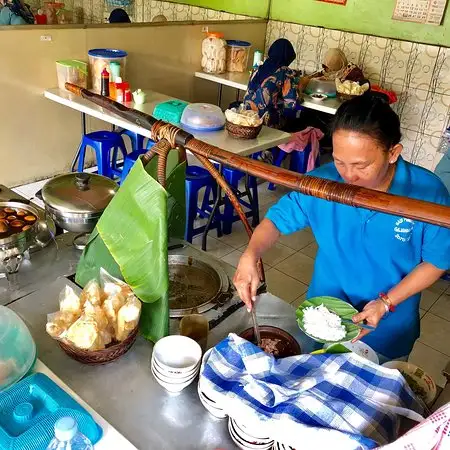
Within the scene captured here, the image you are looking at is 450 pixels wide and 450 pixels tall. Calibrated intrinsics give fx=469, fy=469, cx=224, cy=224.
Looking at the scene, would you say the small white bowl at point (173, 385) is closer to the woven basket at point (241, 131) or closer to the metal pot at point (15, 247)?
the metal pot at point (15, 247)

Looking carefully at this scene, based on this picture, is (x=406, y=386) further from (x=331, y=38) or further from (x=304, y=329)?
(x=331, y=38)

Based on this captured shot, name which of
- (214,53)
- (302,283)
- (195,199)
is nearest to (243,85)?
(214,53)

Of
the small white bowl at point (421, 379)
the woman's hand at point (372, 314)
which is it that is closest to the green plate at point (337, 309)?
the woman's hand at point (372, 314)

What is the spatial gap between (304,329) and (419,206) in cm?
69

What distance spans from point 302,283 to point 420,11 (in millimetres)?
3211

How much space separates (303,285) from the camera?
3.51 m

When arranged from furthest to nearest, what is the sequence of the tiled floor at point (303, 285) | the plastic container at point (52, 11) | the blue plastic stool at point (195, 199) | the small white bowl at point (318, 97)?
the plastic container at point (52, 11) → the small white bowl at point (318, 97) → the blue plastic stool at point (195, 199) → the tiled floor at point (303, 285)

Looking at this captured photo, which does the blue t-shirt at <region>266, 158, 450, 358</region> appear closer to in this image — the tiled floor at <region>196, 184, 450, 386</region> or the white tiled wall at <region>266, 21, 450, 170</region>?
the tiled floor at <region>196, 184, 450, 386</region>

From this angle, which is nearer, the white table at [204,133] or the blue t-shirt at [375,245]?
the blue t-shirt at [375,245]

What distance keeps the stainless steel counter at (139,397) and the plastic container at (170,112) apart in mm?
2450

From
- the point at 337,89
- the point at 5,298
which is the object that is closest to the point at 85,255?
the point at 5,298

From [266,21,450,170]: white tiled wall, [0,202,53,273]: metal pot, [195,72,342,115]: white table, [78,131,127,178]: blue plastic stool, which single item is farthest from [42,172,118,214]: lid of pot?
[266,21,450,170]: white tiled wall

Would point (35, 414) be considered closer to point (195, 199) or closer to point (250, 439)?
point (250, 439)

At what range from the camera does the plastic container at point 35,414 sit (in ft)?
3.18
